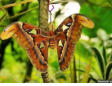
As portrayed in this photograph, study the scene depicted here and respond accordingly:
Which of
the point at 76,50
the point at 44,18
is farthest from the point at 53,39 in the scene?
the point at 76,50

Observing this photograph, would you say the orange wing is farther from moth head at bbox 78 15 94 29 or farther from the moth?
moth head at bbox 78 15 94 29

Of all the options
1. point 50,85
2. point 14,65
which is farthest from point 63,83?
point 14,65

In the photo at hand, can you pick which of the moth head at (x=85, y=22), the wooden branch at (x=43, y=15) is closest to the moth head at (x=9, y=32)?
the wooden branch at (x=43, y=15)

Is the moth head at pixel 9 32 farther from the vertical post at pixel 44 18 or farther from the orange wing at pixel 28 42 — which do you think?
the vertical post at pixel 44 18

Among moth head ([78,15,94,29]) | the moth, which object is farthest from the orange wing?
moth head ([78,15,94,29])

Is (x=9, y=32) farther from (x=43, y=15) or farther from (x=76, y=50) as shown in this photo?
(x=76, y=50)
